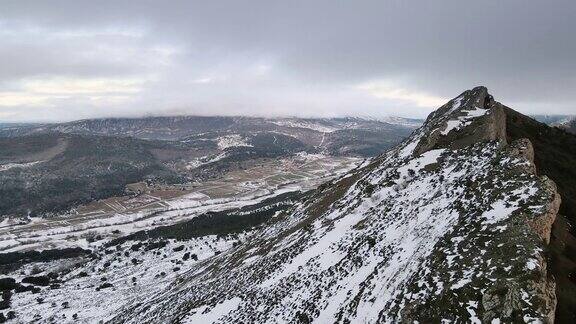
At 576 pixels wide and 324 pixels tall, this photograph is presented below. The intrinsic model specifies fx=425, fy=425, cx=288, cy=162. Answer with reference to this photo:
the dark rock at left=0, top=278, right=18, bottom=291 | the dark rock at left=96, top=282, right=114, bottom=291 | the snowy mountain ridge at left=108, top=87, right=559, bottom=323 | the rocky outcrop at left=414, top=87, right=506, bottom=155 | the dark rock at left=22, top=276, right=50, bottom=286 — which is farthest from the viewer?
the dark rock at left=22, top=276, right=50, bottom=286

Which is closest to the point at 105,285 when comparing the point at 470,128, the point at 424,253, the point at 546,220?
the point at 470,128

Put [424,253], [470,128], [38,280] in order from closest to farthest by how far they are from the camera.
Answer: [424,253], [470,128], [38,280]

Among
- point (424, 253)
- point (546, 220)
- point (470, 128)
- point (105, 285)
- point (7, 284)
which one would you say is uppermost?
point (470, 128)

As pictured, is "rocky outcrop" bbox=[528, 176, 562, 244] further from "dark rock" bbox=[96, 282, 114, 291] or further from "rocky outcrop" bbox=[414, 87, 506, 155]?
"dark rock" bbox=[96, 282, 114, 291]

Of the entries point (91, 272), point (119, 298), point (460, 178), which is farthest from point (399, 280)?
point (91, 272)

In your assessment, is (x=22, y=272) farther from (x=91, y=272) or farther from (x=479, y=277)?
(x=479, y=277)

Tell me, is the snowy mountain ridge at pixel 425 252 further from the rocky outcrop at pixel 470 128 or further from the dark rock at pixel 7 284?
the dark rock at pixel 7 284

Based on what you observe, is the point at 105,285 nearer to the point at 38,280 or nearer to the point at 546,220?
the point at 38,280

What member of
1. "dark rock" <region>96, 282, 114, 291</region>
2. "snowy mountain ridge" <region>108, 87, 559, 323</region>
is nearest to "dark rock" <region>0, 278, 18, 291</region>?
"dark rock" <region>96, 282, 114, 291</region>

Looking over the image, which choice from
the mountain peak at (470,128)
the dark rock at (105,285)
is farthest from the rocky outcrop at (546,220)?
the dark rock at (105,285)
